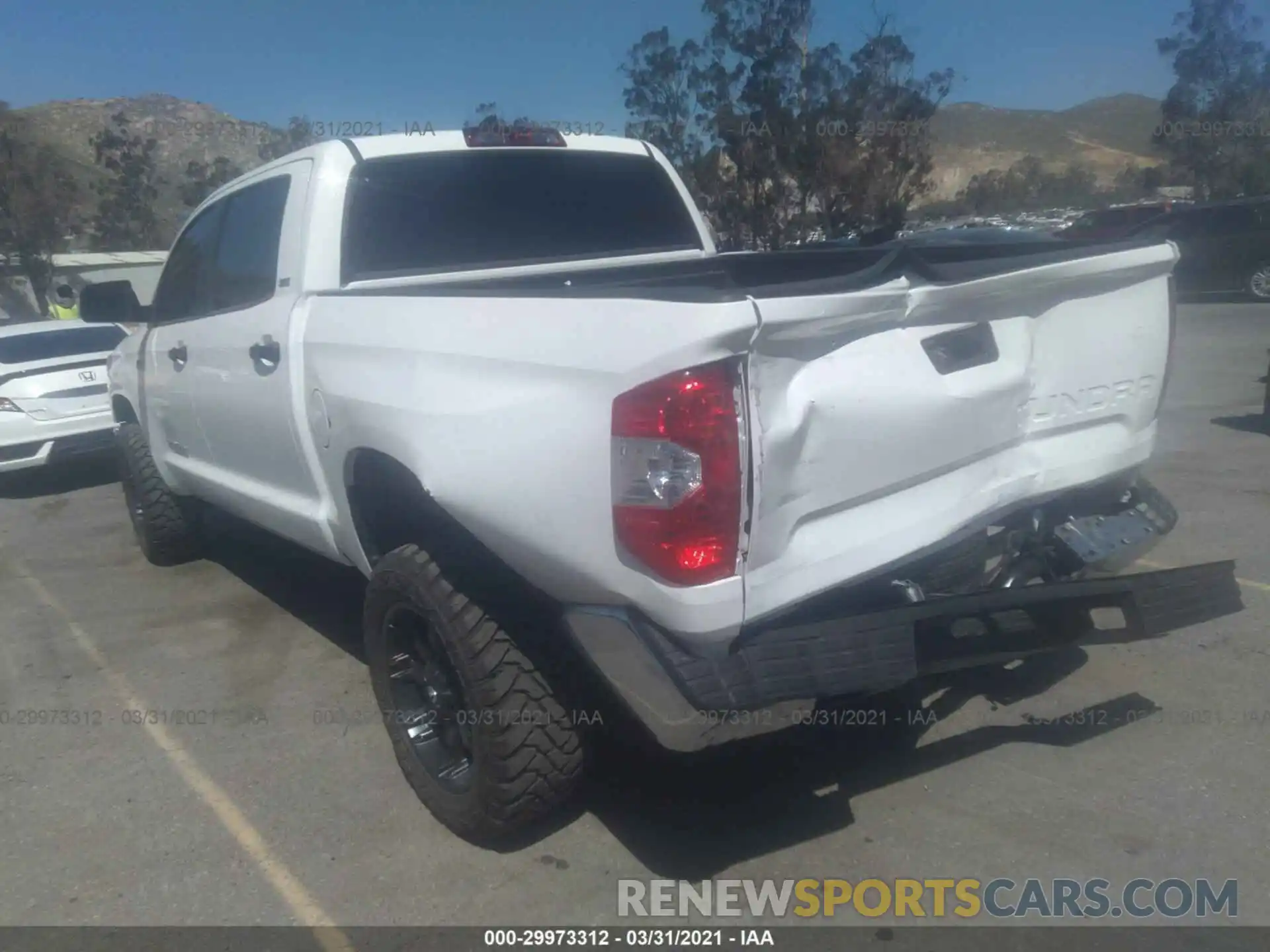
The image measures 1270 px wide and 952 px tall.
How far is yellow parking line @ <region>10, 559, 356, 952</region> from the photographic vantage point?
2.93m

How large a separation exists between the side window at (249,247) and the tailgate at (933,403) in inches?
93.6

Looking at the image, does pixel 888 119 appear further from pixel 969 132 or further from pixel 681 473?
pixel 969 132

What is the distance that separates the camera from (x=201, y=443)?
4965mm

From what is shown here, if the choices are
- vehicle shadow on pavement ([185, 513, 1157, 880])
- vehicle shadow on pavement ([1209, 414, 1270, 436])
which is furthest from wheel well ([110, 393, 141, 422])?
vehicle shadow on pavement ([1209, 414, 1270, 436])

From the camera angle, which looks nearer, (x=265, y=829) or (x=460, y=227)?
(x=265, y=829)

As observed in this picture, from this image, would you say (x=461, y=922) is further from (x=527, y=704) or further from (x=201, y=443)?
(x=201, y=443)

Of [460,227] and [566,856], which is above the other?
[460,227]

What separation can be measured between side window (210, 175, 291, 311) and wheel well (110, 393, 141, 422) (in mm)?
1657

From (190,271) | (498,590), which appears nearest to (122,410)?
(190,271)

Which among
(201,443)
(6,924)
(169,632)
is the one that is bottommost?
(169,632)

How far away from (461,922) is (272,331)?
2149 millimetres

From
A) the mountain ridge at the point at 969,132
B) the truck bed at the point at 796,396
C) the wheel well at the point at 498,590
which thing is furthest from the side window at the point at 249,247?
the mountain ridge at the point at 969,132

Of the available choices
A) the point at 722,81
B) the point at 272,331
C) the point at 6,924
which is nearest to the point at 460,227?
the point at 272,331

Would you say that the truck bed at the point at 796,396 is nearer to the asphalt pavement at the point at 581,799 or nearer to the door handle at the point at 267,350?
the door handle at the point at 267,350
